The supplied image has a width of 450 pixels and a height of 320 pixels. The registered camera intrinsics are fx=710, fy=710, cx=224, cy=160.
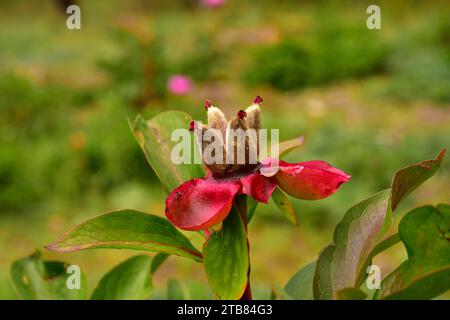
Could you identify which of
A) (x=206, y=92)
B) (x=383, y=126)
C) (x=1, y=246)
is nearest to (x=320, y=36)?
(x=206, y=92)

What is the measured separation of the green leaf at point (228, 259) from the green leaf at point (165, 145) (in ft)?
0.29

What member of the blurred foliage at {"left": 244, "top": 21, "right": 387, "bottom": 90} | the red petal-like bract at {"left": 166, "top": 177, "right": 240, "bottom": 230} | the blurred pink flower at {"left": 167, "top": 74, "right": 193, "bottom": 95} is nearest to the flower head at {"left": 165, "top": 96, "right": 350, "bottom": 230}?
the red petal-like bract at {"left": 166, "top": 177, "right": 240, "bottom": 230}

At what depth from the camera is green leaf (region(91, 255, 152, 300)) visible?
57 cm

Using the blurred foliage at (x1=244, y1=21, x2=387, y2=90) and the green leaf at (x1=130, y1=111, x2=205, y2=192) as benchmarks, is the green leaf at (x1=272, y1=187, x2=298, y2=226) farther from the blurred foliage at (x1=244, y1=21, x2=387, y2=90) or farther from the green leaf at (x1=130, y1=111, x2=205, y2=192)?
the blurred foliage at (x1=244, y1=21, x2=387, y2=90)

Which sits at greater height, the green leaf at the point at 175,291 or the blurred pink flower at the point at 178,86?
the blurred pink flower at the point at 178,86

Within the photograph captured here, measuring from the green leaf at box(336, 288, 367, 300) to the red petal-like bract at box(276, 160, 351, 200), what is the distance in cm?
6

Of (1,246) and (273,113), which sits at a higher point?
(273,113)

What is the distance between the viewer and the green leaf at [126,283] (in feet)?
1.87

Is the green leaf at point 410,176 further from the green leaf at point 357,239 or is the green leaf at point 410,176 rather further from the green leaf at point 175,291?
the green leaf at point 175,291

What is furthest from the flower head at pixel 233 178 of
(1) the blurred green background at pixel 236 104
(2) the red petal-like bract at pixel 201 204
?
(1) the blurred green background at pixel 236 104

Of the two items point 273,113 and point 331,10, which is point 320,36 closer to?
point 331,10
